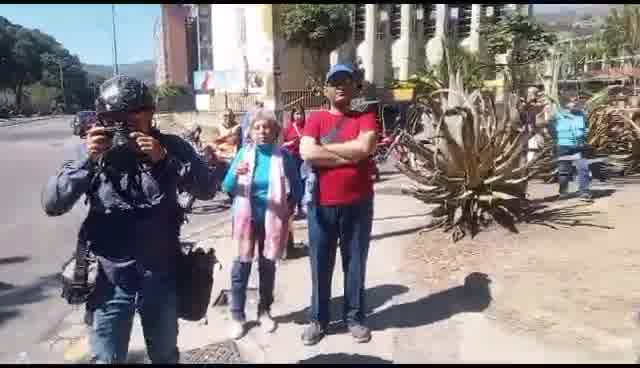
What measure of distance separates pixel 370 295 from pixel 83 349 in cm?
210

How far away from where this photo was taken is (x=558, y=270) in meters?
4.42

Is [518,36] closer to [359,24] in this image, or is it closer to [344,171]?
[359,24]

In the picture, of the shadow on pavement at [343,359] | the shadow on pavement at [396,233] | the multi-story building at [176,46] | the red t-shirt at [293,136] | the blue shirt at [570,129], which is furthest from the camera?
the multi-story building at [176,46]

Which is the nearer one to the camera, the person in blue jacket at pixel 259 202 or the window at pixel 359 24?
the person in blue jacket at pixel 259 202

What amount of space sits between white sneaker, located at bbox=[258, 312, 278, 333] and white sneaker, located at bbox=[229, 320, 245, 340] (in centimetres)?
13

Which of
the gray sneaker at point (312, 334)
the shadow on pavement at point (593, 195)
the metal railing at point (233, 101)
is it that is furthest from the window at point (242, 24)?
the gray sneaker at point (312, 334)

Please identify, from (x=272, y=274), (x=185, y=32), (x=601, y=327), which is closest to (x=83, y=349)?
(x=272, y=274)

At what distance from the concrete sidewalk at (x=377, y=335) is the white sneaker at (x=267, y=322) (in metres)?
0.04

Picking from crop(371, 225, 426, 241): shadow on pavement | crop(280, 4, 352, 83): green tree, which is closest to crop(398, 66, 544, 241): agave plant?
crop(371, 225, 426, 241): shadow on pavement

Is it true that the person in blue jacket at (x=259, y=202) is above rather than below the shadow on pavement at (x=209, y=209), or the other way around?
above

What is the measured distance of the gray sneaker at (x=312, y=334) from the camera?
345 cm

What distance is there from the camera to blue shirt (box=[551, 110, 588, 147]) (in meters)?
7.87

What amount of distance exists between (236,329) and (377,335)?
37.1 inches

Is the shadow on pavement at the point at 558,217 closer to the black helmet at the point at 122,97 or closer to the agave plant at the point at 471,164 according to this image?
the agave plant at the point at 471,164
